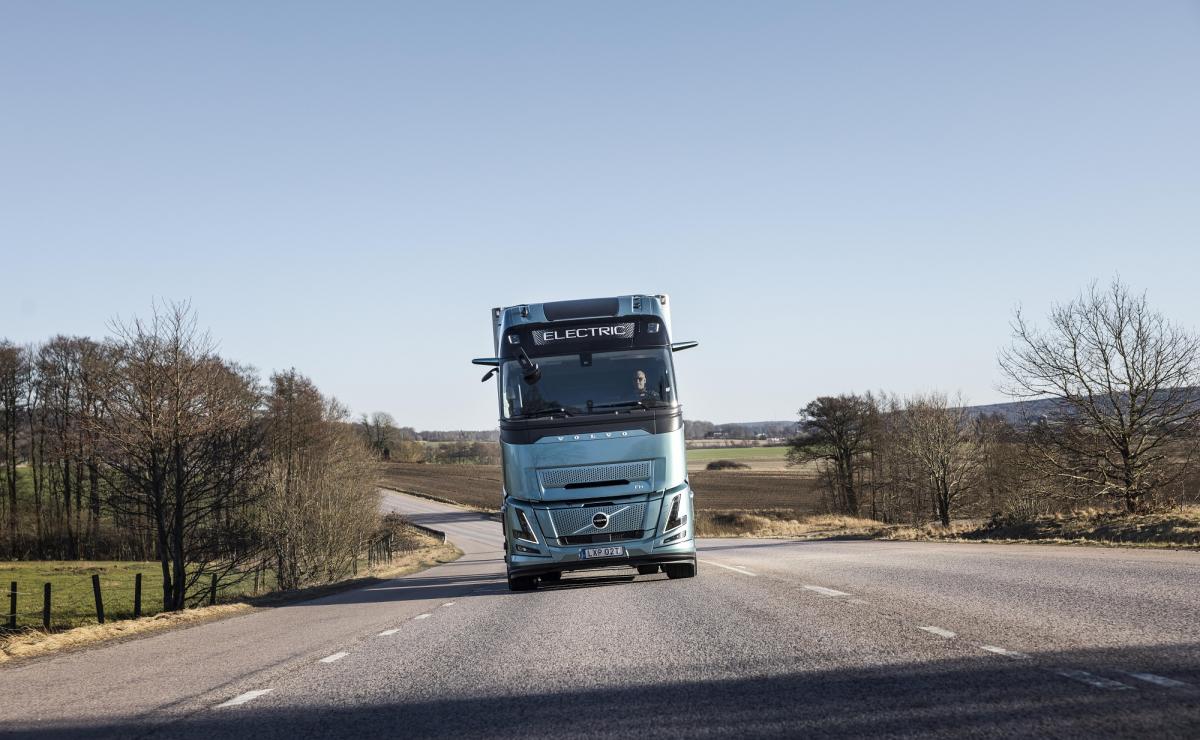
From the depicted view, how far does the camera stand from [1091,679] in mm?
5359

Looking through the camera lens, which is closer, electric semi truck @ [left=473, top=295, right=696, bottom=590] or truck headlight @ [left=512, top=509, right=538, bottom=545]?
electric semi truck @ [left=473, top=295, right=696, bottom=590]

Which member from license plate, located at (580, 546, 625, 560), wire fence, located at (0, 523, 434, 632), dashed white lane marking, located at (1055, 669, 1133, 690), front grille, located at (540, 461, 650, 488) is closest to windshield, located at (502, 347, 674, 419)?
front grille, located at (540, 461, 650, 488)

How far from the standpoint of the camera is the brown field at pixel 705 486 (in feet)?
255

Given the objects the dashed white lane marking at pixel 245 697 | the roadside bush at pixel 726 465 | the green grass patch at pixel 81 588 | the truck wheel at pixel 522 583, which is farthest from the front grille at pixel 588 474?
the roadside bush at pixel 726 465

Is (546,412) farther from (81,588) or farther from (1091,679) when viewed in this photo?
(81,588)

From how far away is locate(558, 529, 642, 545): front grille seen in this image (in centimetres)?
1338

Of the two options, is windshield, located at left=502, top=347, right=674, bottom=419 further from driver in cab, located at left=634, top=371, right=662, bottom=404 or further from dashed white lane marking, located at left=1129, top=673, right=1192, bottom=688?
dashed white lane marking, located at left=1129, top=673, right=1192, bottom=688

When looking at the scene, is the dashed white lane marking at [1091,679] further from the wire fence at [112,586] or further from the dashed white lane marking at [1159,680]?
the wire fence at [112,586]

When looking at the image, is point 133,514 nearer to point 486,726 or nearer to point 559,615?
point 559,615

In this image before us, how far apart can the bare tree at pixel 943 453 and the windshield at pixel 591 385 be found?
46461mm

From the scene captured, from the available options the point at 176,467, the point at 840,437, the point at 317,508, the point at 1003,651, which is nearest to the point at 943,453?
the point at 840,437

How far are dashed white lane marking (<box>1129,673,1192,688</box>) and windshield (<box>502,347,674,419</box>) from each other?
8.68 metres

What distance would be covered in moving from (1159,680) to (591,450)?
28.6ft

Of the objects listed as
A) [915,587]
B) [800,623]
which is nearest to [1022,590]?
[915,587]
